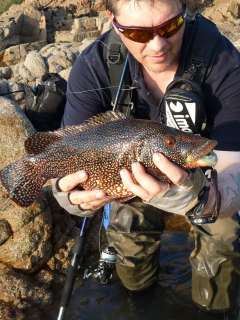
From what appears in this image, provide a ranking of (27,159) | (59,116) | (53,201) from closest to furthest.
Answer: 1. (27,159)
2. (53,201)
3. (59,116)

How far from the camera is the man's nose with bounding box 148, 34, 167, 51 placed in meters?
3.59

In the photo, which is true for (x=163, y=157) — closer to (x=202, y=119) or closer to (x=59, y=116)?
(x=202, y=119)

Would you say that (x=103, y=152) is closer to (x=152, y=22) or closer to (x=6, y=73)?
(x=152, y=22)

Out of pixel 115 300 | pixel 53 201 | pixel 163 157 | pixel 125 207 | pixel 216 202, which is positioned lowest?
pixel 115 300

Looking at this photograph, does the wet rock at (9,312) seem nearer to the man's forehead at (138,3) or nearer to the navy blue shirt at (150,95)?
the navy blue shirt at (150,95)

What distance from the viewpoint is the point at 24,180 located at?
140 inches

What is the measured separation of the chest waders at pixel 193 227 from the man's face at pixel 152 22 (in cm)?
22

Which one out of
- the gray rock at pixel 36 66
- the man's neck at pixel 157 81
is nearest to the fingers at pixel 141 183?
the man's neck at pixel 157 81

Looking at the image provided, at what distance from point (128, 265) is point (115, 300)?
1.26 feet

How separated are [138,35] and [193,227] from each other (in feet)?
6.78

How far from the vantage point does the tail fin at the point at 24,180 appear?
3.55 m

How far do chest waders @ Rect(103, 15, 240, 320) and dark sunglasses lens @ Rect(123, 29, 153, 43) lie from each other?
451 millimetres

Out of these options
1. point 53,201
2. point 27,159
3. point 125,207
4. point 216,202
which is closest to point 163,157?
point 216,202

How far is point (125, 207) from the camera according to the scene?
5.03 metres
